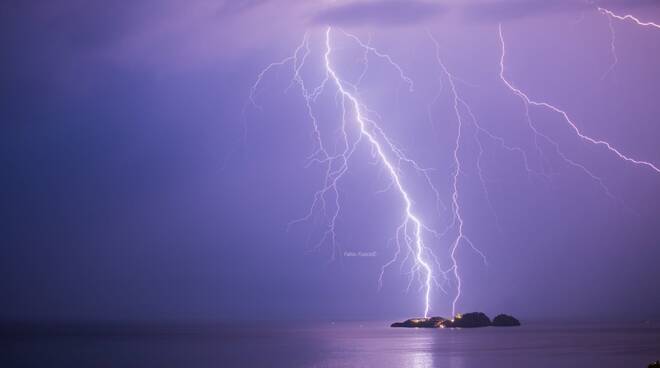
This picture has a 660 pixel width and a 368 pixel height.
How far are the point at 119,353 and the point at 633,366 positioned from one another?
85.3 feet

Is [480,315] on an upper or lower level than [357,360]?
upper

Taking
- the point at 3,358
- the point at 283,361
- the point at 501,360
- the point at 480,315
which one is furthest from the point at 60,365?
the point at 480,315

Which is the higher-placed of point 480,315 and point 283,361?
point 480,315

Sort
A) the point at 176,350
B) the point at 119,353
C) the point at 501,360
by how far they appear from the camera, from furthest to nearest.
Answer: the point at 176,350
the point at 119,353
the point at 501,360

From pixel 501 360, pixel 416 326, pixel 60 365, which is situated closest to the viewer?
pixel 60 365

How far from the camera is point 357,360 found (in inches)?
1265

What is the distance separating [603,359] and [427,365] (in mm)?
8546

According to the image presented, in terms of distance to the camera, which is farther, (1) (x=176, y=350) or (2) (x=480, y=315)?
(2) (x=480, y=315)

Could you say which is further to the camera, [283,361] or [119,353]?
[119,353]

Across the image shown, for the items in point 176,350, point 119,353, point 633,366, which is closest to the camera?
point 633,366

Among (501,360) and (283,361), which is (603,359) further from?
(283,361)

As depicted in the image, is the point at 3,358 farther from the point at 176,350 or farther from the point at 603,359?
the point at 603,359

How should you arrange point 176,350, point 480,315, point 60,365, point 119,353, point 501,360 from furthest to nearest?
point 480,315 < point 176,350 < point 119,353 < point 501,360 < point 60,365

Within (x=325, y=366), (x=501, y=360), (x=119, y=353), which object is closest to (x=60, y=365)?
(x=119, y=353)
